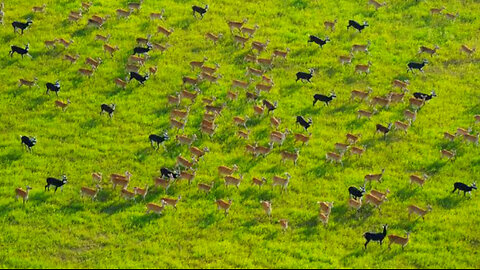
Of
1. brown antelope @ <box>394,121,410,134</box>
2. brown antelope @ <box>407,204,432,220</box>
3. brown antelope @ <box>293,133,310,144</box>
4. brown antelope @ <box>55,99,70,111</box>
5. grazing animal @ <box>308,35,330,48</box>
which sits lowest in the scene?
brown antelope @ <box>55,99,70,111</box>

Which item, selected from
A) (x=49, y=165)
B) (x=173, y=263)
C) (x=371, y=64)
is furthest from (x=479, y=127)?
(x=49, y=165)

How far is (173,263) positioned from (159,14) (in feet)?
69.3

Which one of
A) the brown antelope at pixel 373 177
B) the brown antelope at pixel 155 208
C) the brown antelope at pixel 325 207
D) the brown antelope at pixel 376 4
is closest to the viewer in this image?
the brown antelope at pixel 155 208

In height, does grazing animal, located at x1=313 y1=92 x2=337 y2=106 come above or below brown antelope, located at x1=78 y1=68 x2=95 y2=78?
above

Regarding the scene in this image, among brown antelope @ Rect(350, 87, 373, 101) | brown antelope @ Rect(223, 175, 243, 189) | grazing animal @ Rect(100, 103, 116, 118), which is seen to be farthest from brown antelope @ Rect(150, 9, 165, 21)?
brown antelope @ Rect(223, 175, 243, 189)

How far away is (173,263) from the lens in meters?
27.9

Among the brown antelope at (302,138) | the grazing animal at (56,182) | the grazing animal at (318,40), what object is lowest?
Answer: the grazing animal at (56,182)

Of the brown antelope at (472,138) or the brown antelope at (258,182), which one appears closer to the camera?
the brown antelope at (258,182)

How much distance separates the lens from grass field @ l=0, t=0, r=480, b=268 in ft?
94.9

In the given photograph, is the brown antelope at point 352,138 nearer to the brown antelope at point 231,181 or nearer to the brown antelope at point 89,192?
the brown antelope at point 231,181

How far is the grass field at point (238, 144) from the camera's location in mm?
28938

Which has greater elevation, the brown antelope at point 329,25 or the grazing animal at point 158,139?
the brown antelope at point 329,25

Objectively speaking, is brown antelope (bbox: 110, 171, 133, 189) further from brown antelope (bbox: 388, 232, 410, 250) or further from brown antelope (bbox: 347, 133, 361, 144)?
brown antelope (bbox: 388, 232, 410, 250)

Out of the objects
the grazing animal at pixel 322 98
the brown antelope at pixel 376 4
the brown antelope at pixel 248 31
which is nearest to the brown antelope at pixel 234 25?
the brown antelope at pixel 248 31
